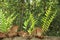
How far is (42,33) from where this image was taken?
2.76 metres

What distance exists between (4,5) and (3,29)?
1.89 ft

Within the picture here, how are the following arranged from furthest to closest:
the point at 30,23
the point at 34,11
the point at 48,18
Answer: the point at 34,11 < the point at 30,23 < the point at 48,18

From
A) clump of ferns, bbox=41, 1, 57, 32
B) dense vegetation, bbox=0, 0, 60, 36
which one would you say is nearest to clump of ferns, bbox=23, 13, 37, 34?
dense vegetation, bbox=0, 0, 60, 36

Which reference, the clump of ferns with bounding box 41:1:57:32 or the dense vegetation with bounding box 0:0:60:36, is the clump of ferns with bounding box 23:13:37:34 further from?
the clump of ferns with bounding box 41:1:57:32

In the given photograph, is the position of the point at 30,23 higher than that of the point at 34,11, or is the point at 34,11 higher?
the point at 34,11

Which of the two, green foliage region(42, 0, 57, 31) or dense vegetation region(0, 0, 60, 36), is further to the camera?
dense vegetation region(0, 0, 60, 36)

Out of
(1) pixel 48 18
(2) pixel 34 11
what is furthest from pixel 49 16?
(2) pixel 34 11

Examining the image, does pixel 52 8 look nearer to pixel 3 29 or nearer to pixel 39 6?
pixel 39 6

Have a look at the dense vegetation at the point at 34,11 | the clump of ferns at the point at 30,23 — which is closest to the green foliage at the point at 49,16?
the dense vegetation at the point at 34,11

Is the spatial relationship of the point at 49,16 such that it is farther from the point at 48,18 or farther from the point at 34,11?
the point at 34,11

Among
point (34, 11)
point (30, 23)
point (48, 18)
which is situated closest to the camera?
point (48, 18)

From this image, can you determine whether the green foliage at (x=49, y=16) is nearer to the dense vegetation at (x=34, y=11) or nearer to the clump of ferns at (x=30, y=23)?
the dense vegetation at (x=34, y=11)

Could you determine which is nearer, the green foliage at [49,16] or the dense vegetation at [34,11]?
the green foliage at [49,16]

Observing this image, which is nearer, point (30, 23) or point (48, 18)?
point (48, 18)
